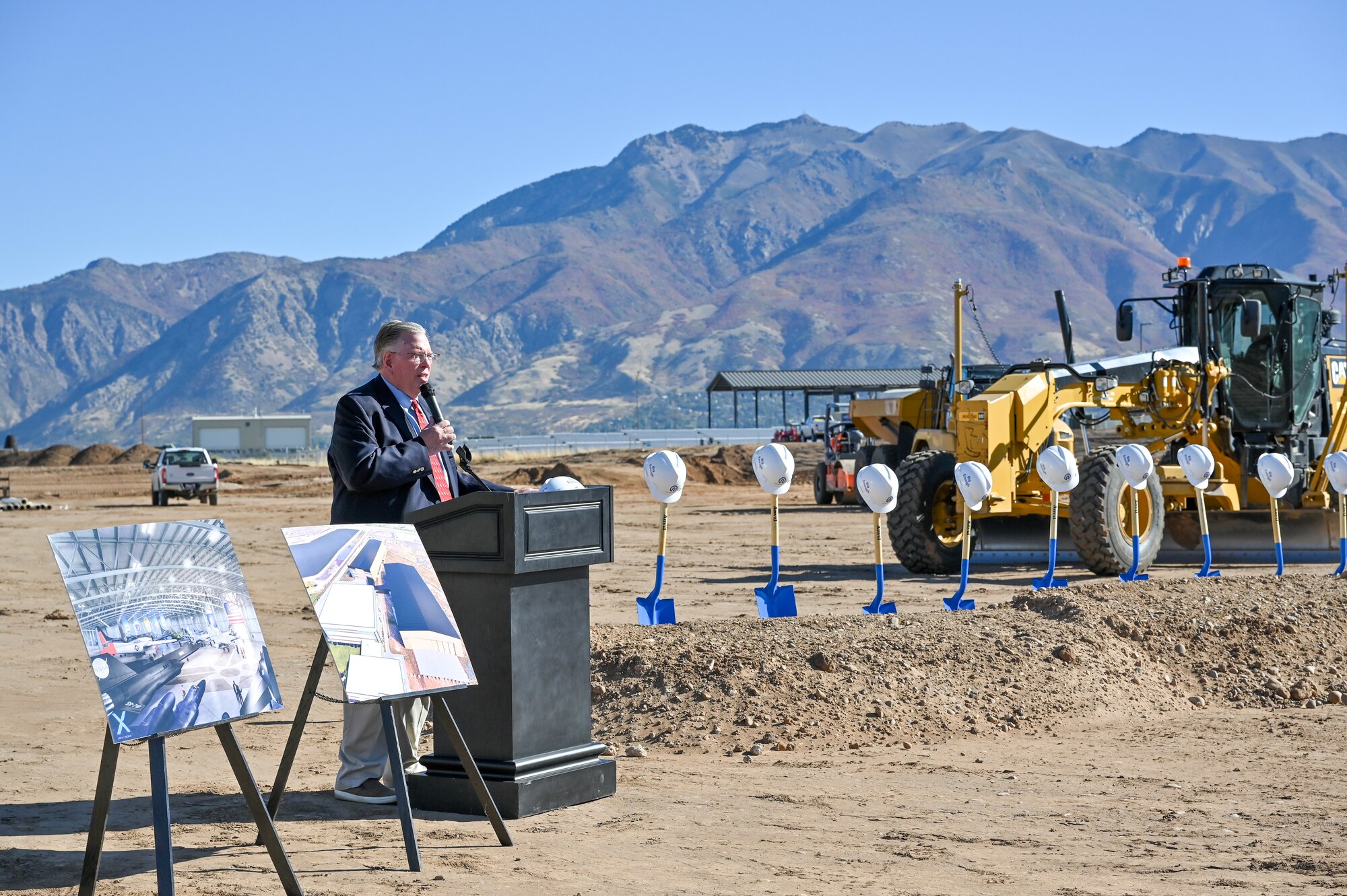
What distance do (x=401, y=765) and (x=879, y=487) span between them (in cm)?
713

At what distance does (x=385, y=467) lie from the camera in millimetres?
6445

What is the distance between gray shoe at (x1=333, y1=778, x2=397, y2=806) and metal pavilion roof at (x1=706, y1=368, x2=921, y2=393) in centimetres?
5951

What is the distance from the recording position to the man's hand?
21.1ft

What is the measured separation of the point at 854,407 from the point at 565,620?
861 inches

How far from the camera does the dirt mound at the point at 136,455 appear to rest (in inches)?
2603

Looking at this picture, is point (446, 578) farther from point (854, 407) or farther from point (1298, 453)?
point (854, 407)

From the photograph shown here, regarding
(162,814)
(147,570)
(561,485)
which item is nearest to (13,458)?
(561,485)

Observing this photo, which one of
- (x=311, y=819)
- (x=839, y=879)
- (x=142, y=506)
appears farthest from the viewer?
(x=142, y=506)

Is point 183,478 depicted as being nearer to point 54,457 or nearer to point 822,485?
point 822,485

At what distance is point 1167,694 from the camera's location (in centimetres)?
963

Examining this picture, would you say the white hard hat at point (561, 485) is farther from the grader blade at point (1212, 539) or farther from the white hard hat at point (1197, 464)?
the grader blade at point (1212, 539)

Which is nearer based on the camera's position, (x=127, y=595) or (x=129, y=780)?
(x=127, y=595)

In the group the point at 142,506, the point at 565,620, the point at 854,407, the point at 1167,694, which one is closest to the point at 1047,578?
the point at 1167,694

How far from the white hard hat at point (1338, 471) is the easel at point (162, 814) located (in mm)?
12457
